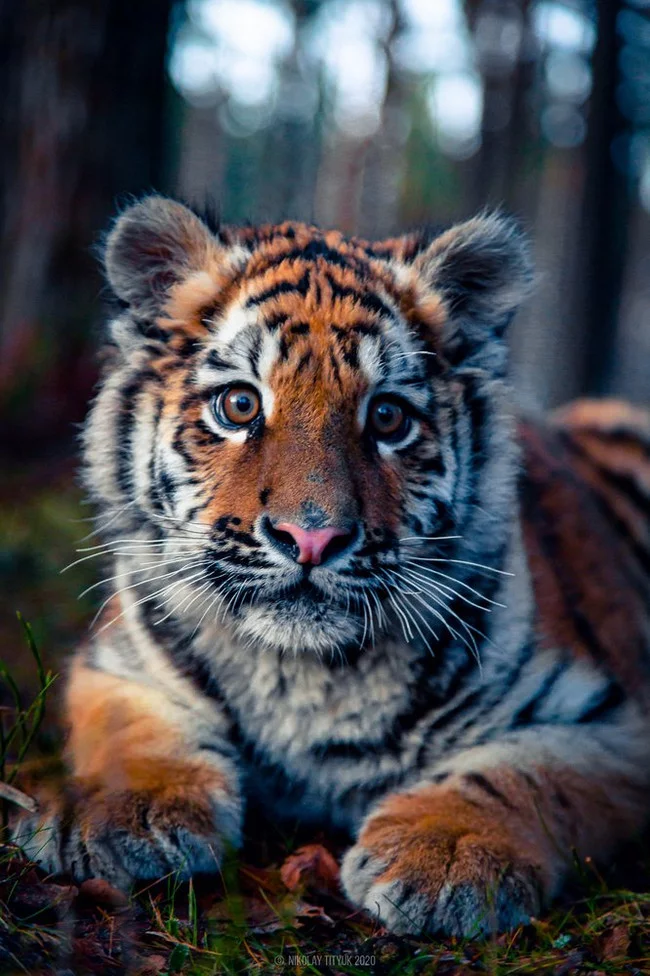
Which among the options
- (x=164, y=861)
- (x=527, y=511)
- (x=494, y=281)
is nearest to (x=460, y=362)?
(x=494, y=281)

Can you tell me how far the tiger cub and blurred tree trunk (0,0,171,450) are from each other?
3844mm

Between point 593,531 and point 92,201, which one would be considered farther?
point 92,201

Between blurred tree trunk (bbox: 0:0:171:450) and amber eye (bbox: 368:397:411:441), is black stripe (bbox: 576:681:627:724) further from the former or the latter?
blurred tree trunk (bbox: 0:0:171:450)

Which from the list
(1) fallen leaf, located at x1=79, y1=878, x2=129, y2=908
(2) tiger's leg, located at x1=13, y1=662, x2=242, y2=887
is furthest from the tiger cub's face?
(1) fallen leaf, located at x1=79, y1=878, x2=129, y2=908

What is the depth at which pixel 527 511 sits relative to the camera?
3.36m

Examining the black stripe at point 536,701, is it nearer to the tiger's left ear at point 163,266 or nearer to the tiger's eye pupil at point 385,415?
the tiger's eye pupil at point 385,415

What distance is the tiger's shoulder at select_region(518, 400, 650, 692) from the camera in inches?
119

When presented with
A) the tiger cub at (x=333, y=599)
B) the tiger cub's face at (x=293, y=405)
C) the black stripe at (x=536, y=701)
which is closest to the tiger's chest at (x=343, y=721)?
the tiger cub at (x=333, y=599)

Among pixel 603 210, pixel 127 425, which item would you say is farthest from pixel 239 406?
pixel 603 210

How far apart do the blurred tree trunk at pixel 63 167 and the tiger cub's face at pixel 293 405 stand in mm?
3872

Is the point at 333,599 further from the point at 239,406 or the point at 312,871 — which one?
the point at 312,871

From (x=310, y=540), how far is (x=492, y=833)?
0.77 metres

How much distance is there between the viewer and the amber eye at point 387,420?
2.34 m

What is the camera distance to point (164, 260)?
2.64 meters
